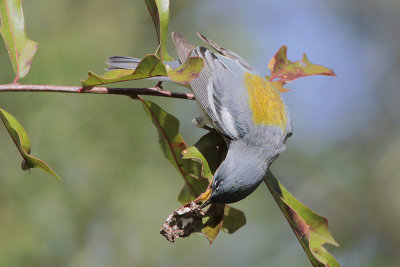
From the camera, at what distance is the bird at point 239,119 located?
2365mm

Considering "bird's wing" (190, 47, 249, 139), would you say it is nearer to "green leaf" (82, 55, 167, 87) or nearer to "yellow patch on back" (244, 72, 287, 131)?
"yellow patch on back" (244, 72, 287, 131)

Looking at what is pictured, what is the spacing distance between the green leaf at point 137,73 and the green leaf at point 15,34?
45 cm

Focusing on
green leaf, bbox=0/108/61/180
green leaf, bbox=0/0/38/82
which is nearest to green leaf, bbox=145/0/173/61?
green leaf, bbox=0/0/38/82

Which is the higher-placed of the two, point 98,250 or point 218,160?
point 218,160

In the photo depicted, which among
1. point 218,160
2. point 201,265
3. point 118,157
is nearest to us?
point 218,160

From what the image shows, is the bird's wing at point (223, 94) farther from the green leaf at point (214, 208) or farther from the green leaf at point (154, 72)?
the green leaf at point (154, 72)

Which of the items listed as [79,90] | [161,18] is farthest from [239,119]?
[79,90]

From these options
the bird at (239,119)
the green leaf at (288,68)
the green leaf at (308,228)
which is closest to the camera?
the green leaf at (308,228)

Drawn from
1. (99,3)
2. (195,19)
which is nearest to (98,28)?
(99,3)

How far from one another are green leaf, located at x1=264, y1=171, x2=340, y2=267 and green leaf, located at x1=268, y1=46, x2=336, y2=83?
0.60 m

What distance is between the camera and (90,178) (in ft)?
15.5

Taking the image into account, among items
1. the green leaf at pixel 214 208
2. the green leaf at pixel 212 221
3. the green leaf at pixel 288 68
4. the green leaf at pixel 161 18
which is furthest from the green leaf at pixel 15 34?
the green leaf at pixel 288 68

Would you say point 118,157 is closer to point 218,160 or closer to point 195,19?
point 218,160

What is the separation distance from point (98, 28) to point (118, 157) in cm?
181
